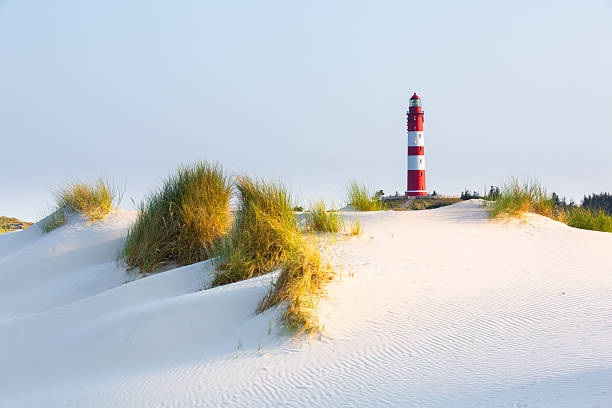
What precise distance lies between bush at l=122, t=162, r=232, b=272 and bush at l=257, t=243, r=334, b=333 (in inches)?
104

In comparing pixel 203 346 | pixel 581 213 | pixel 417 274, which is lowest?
pixel 203 346

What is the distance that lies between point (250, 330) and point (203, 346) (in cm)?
37

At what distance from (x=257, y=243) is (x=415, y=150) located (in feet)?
59.3

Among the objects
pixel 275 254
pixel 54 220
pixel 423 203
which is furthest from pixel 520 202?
pixel 423 203

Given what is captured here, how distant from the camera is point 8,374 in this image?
411cm

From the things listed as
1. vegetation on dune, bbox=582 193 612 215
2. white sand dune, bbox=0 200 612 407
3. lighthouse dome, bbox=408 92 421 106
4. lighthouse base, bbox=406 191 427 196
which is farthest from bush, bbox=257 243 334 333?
lighthouse dome, bbox=408 92 421 106

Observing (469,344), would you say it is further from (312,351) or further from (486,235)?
(486,235)

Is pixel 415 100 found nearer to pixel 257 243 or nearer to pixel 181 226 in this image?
pixel 181 226

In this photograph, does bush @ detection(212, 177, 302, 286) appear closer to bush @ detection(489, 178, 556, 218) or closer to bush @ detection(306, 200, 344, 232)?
bush @ detection(306, 200, 344, 232)

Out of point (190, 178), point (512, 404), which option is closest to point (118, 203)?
point (190, 178)

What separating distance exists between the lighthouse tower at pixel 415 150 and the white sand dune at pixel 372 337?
52.2 ft

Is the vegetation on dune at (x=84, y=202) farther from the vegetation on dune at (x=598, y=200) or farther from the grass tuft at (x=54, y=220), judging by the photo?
the vegetation on dune at (x=598, y=200)

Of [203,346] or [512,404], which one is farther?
[203,346]

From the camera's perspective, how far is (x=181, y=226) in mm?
6883
